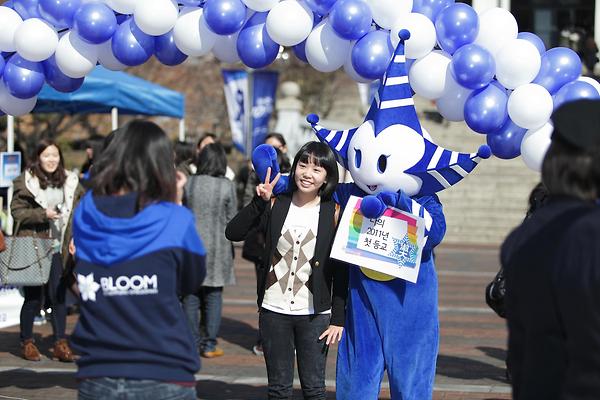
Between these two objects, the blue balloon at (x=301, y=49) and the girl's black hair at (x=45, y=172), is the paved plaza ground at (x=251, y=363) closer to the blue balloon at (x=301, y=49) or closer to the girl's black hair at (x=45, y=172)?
the girl's black hair at (x=45, y=172)

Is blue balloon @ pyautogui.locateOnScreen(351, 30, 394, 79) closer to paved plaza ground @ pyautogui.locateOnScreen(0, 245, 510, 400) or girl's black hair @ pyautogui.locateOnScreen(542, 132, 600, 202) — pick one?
paved plaza ground @ pyautogui.locateOnScreen(0, 245, 510, 400)

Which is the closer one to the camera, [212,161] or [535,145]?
[535,145]

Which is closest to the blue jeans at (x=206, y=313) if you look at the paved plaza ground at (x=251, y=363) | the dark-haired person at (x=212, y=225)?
the dark-haired person at (x=212, y=225)

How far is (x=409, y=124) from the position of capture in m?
5.90

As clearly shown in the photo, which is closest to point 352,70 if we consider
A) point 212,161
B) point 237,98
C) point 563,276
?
point 212,161

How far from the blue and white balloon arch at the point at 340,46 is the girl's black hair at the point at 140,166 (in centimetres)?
242

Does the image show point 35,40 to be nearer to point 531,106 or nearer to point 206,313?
point 531,106

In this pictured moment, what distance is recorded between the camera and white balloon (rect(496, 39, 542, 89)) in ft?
19.8

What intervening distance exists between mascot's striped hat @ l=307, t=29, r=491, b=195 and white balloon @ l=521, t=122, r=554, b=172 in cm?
32

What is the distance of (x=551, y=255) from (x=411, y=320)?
8.82ft

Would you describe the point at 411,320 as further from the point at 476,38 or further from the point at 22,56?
the point at 22,56

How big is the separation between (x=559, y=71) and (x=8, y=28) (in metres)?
3.28

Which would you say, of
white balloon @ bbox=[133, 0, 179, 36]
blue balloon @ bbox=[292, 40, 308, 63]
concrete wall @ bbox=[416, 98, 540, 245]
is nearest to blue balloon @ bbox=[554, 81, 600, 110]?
blue balloon @ bbox=[292, 40, 308, 63]

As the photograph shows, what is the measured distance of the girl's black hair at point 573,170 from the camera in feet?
10.6
